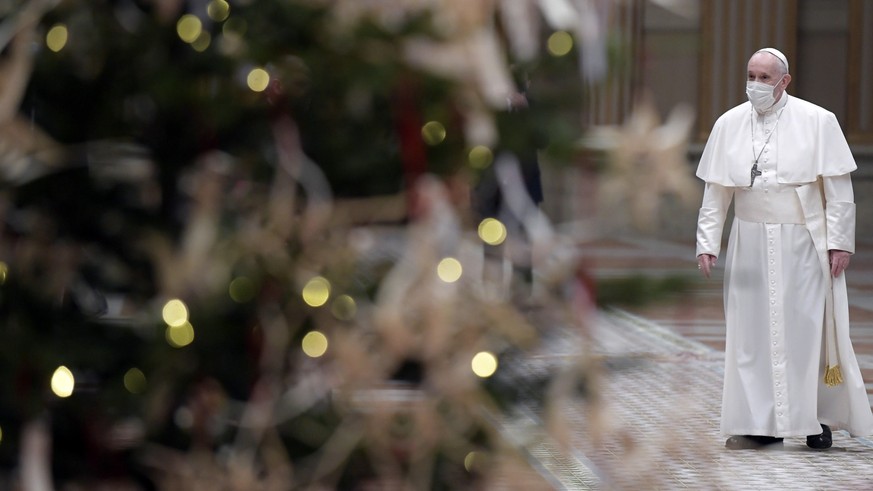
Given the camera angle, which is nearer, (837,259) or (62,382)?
(62,382)

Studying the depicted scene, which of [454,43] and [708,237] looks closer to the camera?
[454,43]

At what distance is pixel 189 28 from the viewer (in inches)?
55.2

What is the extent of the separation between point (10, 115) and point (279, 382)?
0.30 m

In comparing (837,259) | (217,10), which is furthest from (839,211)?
(217,10)

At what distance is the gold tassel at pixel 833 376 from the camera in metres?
6.80

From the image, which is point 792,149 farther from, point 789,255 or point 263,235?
point 263,235

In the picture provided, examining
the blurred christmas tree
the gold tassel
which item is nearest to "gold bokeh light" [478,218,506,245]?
the blurred christmas tree

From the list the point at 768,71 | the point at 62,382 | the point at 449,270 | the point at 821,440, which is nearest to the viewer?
the point at 449,270

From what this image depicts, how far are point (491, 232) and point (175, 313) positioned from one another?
0.26 m

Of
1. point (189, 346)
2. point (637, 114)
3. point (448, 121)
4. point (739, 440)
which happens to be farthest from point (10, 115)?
point (739, 440)

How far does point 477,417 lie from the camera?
4.24 feet

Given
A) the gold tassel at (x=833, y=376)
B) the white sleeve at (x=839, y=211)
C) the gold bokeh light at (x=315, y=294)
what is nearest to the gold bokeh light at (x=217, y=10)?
the gold bokeh light at (x=315, y=294)

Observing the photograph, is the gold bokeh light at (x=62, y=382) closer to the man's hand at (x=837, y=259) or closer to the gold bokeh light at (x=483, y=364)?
the gold bokeh light at (x=483, y=364)

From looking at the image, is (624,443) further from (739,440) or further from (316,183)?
(739,440)
